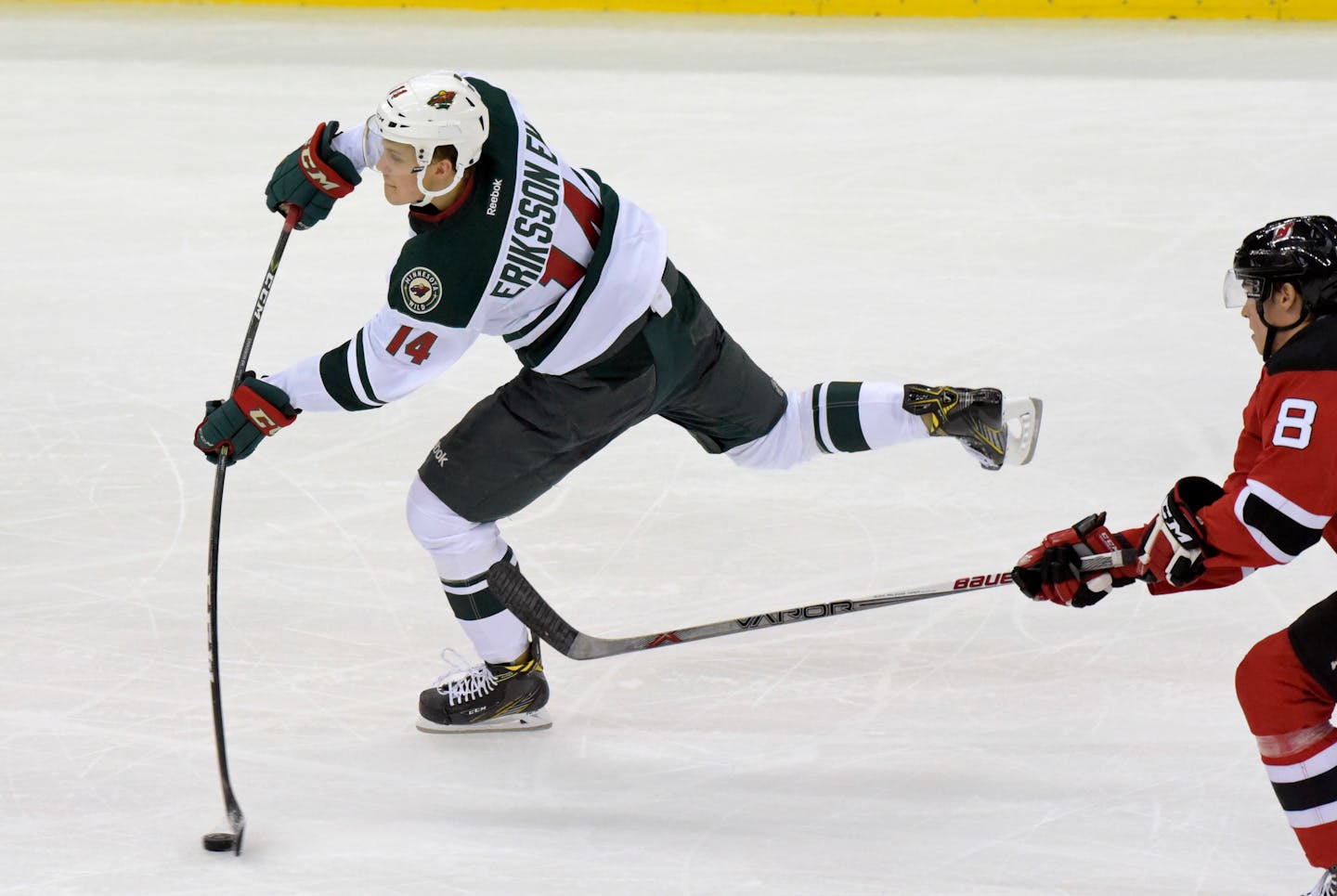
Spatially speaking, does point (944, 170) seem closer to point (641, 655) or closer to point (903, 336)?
point (903, 336)

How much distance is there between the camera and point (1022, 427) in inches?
137

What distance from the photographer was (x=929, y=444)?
168 inches

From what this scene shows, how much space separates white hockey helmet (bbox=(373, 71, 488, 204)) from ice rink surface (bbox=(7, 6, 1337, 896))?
1081mm

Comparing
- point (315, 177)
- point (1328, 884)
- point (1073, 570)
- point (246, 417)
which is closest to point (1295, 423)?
point (1073, 570)

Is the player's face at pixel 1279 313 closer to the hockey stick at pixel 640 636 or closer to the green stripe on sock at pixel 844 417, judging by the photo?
the hockey stick at pixel 640 636

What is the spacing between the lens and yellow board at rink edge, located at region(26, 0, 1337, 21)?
8.58 m

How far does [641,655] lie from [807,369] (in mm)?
1554

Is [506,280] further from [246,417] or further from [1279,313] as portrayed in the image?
[1279,313]

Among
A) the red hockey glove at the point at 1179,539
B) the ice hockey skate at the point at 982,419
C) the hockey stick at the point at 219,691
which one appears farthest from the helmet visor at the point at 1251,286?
the hockey stick at the point at 219,691

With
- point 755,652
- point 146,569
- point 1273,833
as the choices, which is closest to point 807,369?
point 755,652

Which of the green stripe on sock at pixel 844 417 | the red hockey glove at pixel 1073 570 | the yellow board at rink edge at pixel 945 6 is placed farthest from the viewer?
the yellow board at rink edge at pixel 945 6

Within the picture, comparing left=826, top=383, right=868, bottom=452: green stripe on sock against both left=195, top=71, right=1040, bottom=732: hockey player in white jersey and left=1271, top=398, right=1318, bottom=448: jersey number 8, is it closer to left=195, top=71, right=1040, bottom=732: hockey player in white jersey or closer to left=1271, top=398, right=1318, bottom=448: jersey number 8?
left=195, top=71, right=1040, bottom=732: hockey player in white jersey

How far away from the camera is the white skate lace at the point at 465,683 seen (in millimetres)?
3092

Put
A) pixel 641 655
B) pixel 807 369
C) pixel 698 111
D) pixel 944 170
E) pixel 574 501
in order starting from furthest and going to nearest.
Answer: pixel 698 111
pixel 944 170
pixel 807 369
pixel 574 501
pixel 641 655
